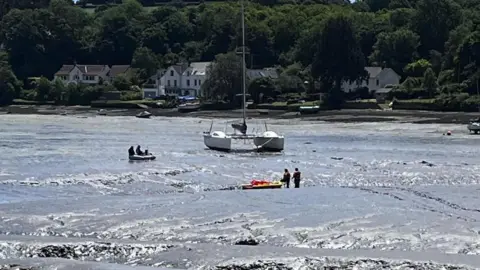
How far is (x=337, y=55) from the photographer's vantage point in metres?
129

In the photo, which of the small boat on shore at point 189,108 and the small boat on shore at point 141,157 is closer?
the small boat on shore at point 141,157

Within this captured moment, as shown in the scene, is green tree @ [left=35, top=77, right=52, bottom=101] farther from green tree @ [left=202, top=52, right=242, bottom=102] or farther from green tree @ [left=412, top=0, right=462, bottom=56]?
green tree @ [left=412, top=0, right=462, bottom=56]

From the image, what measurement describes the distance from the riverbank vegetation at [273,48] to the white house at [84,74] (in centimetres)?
653

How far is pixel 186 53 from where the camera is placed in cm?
17600

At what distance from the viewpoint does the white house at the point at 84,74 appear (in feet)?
573

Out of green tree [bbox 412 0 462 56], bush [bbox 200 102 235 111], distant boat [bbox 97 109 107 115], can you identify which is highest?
green tree [bbox 412 0 462 56]

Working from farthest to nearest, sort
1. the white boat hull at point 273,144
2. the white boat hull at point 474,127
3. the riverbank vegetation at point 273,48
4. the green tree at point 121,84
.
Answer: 1. the green tree at point 121,84
2. the riverbank vegetation at point 273,48
3. the white boat hull at point 474,127
4. the white boat hull at point 273,144

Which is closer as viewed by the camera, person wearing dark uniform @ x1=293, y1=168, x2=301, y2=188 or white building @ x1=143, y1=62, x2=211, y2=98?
person wearing dark uniform @ x1=293, y1=168, x2=301, y2=188

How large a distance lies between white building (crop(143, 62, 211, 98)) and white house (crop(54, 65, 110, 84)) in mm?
15983

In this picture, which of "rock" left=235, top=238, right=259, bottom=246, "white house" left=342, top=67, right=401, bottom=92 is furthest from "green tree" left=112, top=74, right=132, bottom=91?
"rock" left=235, top=238, right=259, bottom=246

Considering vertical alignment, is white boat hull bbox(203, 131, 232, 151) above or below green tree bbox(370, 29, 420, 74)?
below

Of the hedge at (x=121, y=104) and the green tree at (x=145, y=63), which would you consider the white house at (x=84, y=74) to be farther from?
the hedge at (x=121, y=104)

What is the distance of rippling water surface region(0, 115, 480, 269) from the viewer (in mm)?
27031

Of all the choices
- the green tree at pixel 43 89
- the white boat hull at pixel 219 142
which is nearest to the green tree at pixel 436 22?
the green tree at pixel 43 89
